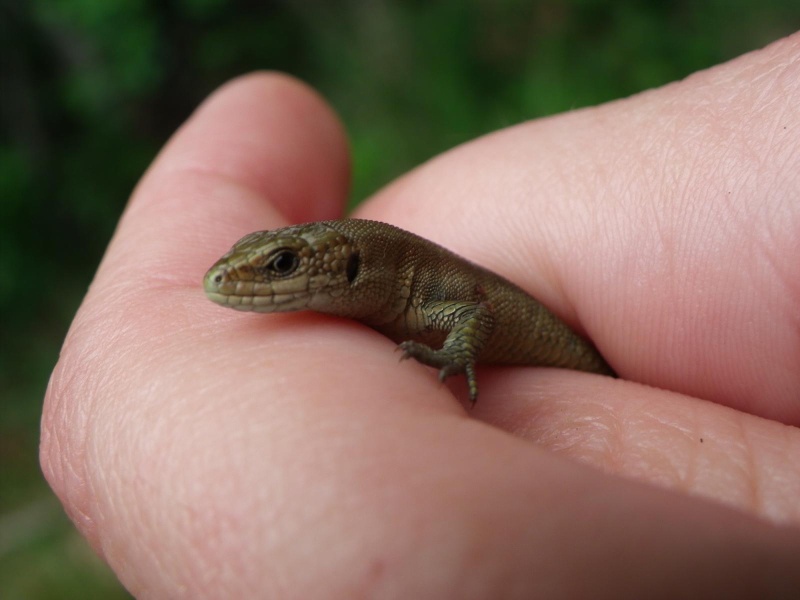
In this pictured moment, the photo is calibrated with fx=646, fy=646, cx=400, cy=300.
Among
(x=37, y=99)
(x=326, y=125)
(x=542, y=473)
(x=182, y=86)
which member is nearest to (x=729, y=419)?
(x=542, y=473)

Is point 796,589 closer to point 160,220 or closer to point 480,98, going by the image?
point 160,220

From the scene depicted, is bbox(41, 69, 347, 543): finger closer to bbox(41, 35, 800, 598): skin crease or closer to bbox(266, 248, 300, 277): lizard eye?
bbox(41, 35, 800, 598): skin crease

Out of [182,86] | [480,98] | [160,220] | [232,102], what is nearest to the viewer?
[160,220]

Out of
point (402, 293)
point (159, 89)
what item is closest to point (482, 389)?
point (402, 293)

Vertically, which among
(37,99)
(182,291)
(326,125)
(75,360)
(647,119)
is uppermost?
(647,119)

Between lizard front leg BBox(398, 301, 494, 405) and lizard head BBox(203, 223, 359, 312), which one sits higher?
lizard head BBox(203, 223, 359, 312)

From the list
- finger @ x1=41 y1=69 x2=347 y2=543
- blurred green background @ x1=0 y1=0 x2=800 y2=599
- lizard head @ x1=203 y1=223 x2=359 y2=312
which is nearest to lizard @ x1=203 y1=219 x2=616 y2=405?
lizard head @ x1=203 y1=223 x2=359 y2=312

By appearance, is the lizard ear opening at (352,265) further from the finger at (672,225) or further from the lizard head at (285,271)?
the finger at (672,225)
